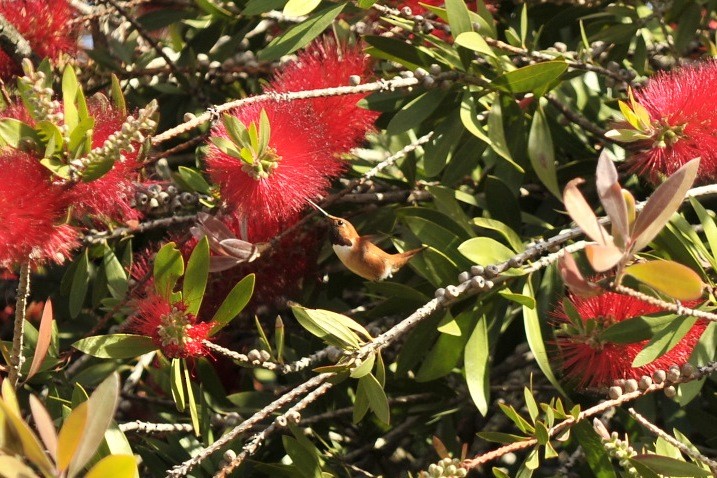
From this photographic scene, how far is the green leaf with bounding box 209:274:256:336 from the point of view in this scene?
1.09 m

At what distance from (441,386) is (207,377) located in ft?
1.16

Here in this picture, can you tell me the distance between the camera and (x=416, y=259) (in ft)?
4.09

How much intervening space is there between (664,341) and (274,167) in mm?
498

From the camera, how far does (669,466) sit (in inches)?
37.8

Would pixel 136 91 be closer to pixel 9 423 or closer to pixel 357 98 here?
pixel 357 98

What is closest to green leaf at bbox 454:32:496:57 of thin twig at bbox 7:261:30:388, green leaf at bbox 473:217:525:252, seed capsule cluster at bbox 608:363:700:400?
green leaf at bbox 473:217:525:252

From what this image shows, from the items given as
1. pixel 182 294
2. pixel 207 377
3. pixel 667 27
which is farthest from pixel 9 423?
pixel 667 27

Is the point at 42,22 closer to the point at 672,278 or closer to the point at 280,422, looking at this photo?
the point at 280,422

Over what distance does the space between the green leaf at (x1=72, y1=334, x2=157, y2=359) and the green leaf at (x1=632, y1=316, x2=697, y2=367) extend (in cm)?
57

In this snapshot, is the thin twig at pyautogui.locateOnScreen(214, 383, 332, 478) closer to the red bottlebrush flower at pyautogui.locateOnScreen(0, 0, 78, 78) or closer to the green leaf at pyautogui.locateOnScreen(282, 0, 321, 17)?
the green leaf at pyautogui.locateOnScreen(282, 0, 321, 17)

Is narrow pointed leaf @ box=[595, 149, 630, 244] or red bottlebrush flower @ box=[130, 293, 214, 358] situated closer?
narrow pointed leaf @ box=[595, 149, 630, 244]

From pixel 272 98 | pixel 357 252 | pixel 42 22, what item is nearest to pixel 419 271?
pixel 357 252

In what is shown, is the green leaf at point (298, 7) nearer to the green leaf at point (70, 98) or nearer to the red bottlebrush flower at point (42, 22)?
the green leaf at point (70, 98)

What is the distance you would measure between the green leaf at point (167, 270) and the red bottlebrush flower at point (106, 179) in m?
0.08
